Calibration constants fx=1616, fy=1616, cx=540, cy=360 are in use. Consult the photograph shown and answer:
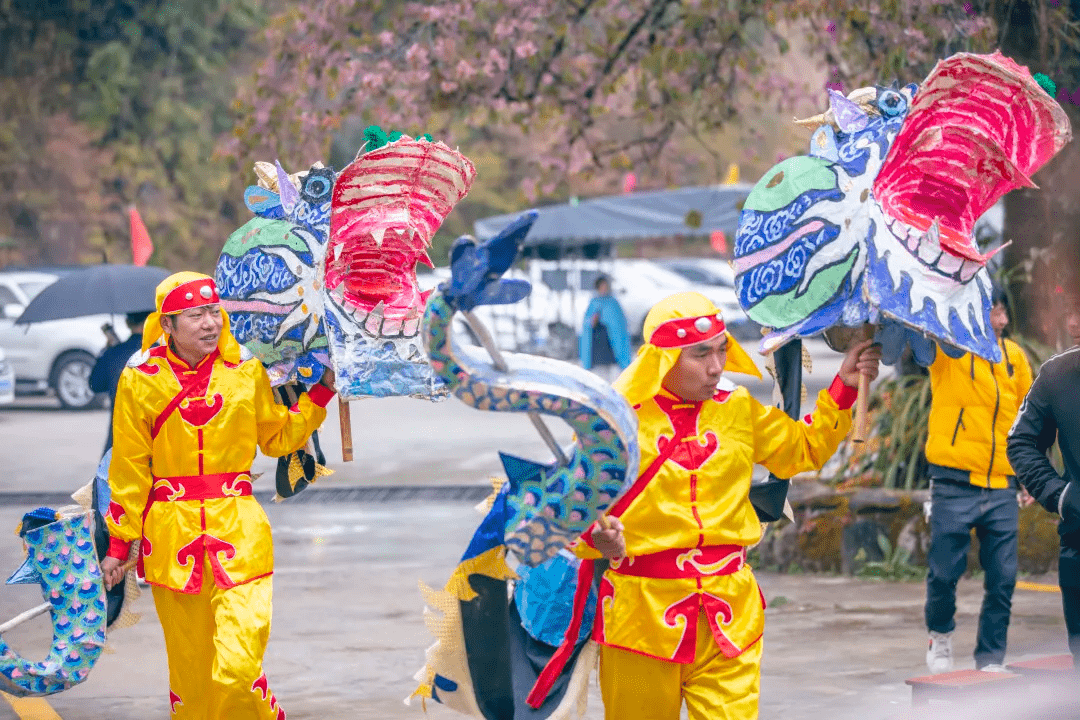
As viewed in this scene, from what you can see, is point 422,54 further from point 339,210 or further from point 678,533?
point 678,533

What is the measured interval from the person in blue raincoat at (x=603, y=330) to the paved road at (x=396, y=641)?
279 inches

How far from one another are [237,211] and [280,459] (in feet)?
90.2

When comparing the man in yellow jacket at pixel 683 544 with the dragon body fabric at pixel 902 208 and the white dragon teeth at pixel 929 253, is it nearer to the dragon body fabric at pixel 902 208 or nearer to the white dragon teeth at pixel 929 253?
the dragon body fabric at pixel 902 208

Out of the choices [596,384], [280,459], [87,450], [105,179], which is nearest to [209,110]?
[105,179]

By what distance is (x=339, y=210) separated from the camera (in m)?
5.63

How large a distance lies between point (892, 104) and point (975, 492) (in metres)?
2.90

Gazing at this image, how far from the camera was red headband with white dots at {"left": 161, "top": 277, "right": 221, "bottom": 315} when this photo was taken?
566cm

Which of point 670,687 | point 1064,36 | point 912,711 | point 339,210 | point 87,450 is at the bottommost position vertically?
point 87,450

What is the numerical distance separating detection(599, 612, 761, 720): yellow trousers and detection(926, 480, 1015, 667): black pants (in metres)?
2.87

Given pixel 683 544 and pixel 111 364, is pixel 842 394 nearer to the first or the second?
pixel 683 544

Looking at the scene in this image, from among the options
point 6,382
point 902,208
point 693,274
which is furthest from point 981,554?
point 693,274

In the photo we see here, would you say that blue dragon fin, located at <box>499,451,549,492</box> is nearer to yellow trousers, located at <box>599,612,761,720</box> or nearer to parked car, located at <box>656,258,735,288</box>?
yellow trousers, located at <box>599,612,761,720</box>

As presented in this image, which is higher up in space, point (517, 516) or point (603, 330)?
point (517, 516)

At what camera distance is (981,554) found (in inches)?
298
